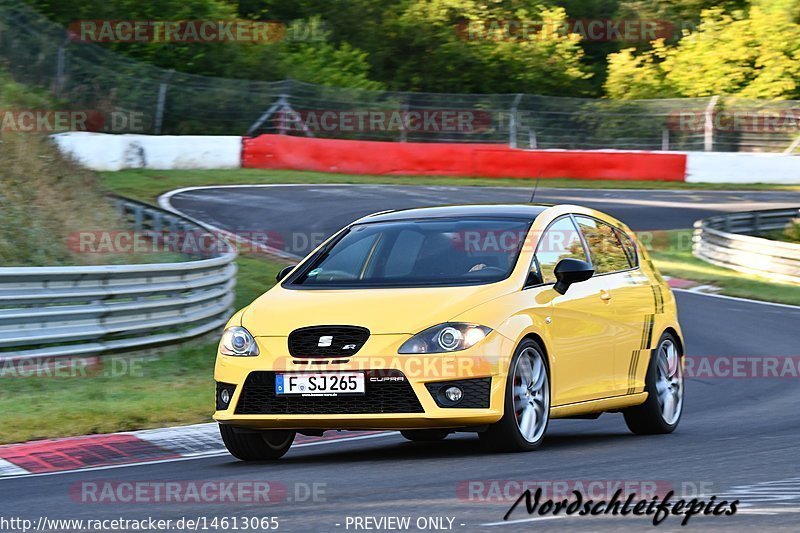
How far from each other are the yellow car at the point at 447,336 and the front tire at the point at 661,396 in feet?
0.05

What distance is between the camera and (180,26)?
1737 inches

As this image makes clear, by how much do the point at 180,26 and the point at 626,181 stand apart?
15.2 meters

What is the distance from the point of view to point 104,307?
44.4 ft

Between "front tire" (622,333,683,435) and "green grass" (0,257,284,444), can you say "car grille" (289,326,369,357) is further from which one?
"front tire" (622,333,683,435)

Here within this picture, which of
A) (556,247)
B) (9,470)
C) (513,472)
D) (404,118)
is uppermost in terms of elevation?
(556,247)

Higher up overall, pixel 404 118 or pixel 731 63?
pixel 731 63

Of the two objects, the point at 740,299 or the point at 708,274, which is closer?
the point at 740,299

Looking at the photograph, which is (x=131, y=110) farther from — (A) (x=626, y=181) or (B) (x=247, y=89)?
(A) (x=626, y=181)

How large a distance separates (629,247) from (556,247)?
1.30 meters

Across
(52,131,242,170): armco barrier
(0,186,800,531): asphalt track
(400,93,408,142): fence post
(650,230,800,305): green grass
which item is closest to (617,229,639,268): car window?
(0,186,800,531): asphalt track

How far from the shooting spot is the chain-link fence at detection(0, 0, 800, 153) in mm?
35469

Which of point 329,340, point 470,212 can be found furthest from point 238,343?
point 470,212

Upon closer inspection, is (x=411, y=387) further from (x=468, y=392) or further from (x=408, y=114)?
(x=408, y=114)

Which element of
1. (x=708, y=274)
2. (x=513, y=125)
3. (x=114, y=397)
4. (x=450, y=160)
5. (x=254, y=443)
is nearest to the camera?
(x=254, y=443)
